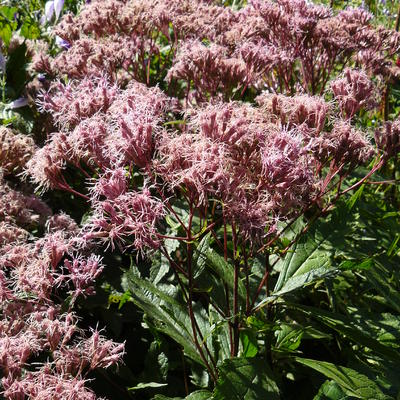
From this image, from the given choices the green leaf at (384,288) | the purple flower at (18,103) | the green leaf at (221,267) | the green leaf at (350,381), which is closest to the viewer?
the green leaf at (350,381)

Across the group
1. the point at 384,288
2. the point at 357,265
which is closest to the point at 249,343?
the point at 357,265

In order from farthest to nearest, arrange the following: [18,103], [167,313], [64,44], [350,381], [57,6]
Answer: [57,6] → [64,44] → [18,103] → [167,313] → [350,381]

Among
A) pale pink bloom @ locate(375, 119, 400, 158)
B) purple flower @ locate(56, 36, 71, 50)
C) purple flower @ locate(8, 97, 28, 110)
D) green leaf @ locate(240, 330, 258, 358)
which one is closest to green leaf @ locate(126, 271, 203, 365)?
green leaf @ locate(240, 330, 258, 358)

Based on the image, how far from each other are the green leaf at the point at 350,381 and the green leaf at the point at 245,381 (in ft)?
0.36

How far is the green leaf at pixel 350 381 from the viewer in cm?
124

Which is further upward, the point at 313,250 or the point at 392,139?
the point at 392,139

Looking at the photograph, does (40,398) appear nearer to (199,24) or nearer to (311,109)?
(311,109)

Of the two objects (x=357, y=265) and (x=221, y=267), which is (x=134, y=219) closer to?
(x=221, y=267)

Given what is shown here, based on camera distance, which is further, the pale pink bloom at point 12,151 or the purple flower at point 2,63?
the purple flower at point 2,63

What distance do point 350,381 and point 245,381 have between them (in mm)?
245

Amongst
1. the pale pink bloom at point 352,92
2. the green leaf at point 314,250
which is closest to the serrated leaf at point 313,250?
the green leaf at point 314,250

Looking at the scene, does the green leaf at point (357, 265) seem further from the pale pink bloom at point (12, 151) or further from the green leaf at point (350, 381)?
the pale pink bloom at point (12, 151)

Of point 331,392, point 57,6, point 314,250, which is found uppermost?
point 57,6

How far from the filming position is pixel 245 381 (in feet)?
4.31
